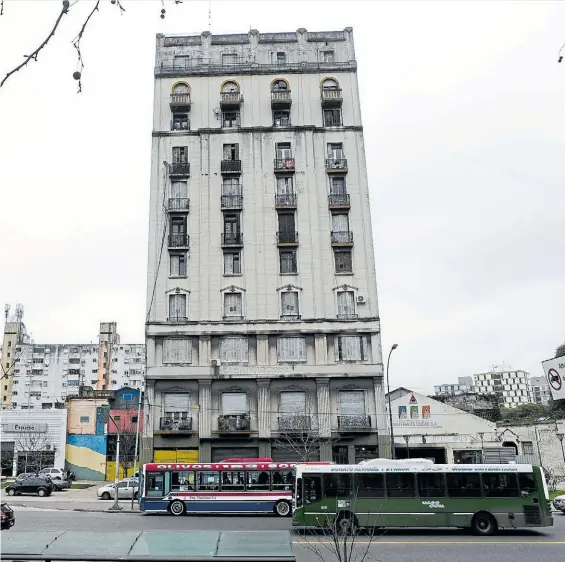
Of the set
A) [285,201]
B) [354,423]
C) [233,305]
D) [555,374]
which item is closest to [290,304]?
[233,305]

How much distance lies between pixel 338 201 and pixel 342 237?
299 cm

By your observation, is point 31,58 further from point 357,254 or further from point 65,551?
point 357,254

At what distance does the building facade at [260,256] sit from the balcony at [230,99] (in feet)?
0.43

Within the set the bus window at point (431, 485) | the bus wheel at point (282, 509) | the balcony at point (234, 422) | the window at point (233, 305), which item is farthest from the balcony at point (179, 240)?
the bus window at point (431, 485)

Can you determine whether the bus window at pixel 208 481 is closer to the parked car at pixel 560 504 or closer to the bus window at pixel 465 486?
the bus window at pixel 465 486

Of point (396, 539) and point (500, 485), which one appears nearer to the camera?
point (396, 539)

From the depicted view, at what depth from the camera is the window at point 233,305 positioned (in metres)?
43.7

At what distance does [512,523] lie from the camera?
2120cm

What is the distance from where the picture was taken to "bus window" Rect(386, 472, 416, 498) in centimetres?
2170

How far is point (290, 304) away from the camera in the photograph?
43.8 meters

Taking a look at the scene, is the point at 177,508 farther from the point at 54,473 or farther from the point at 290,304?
the point at 54,473

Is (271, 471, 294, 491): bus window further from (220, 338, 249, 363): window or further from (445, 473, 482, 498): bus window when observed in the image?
(220, 338, 249, 363): window

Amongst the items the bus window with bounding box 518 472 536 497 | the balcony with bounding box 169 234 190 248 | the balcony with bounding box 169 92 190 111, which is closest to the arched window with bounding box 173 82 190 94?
the balcony with bounding box 169 92 190 111

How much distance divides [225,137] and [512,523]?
36599 millimetres
